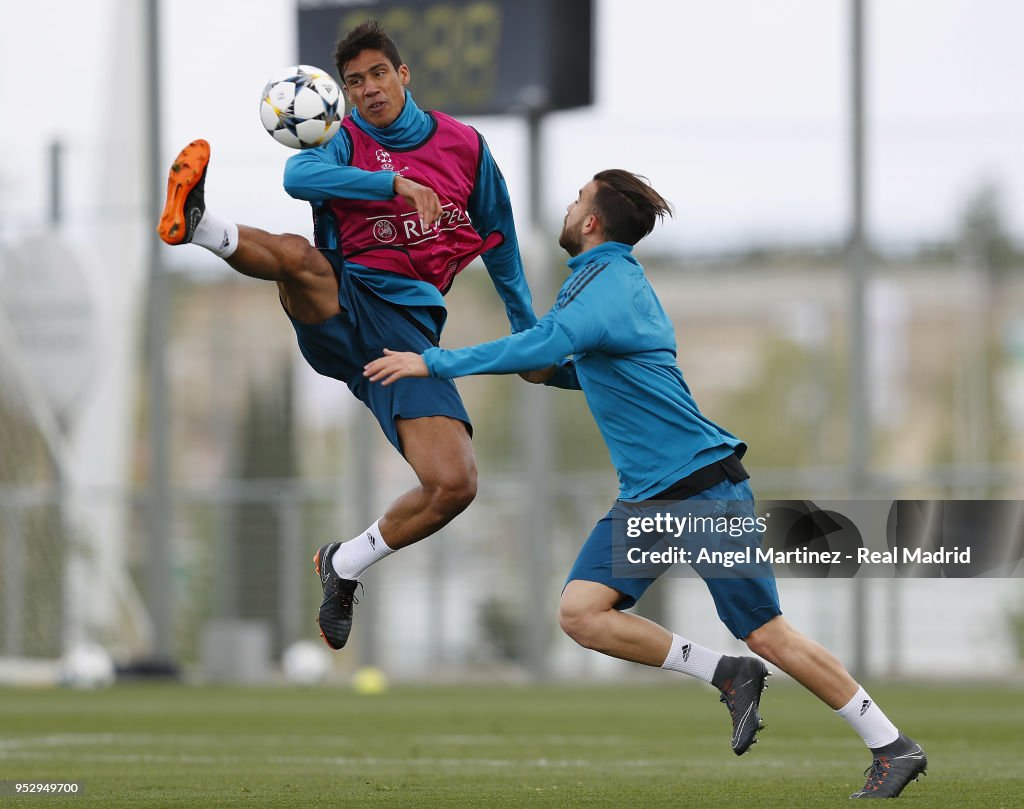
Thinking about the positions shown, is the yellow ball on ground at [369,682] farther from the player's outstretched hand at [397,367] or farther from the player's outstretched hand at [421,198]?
the player's outstretched hand at [397,367]

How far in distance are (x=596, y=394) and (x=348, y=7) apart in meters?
12.9

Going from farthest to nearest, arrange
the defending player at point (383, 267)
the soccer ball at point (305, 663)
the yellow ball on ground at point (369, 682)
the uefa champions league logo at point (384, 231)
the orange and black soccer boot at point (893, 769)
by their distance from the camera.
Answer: the soccer ball at point (305, 663)
the yellow ball on ground at point (369, 682)
the uefa champions league logo at point (384, 231)
the defending player at point (383, 267)
the orange and black soccer boot at point (893, 769)

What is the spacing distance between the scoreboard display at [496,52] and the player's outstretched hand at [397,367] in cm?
1155

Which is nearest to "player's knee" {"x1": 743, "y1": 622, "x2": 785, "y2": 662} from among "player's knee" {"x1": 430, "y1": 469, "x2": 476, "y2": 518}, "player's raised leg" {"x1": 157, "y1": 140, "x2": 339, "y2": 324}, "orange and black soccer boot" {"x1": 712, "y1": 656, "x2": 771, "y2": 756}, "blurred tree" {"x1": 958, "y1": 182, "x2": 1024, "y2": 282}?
"orange and black soccer boot" {"x1": 712, "y1": 656, "x2": 771, "y2": 756}

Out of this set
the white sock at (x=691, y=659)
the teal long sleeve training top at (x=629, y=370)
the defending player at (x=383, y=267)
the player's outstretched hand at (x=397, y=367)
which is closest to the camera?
the player's outstretched hand at (x=397, y=367)

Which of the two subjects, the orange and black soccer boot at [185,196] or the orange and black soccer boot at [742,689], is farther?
the orange and black soccer boot at [185,196]

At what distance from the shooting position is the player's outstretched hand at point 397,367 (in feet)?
18.8

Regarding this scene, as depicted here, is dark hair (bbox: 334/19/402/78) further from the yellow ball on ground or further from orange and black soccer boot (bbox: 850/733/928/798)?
the yellow ball on ground

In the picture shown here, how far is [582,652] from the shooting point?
685 inches

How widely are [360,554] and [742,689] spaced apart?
5.32ft

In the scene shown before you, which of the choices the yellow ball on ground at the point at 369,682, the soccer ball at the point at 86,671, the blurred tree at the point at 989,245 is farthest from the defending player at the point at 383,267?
the blurred tree at the point at 989,245

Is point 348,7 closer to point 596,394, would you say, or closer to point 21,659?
point 21,659

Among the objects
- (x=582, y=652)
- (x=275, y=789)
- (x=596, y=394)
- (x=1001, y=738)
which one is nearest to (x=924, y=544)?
(x=596, y=394)

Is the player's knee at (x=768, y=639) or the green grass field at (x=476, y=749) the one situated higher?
the player's knee at (x=768, y=639)
